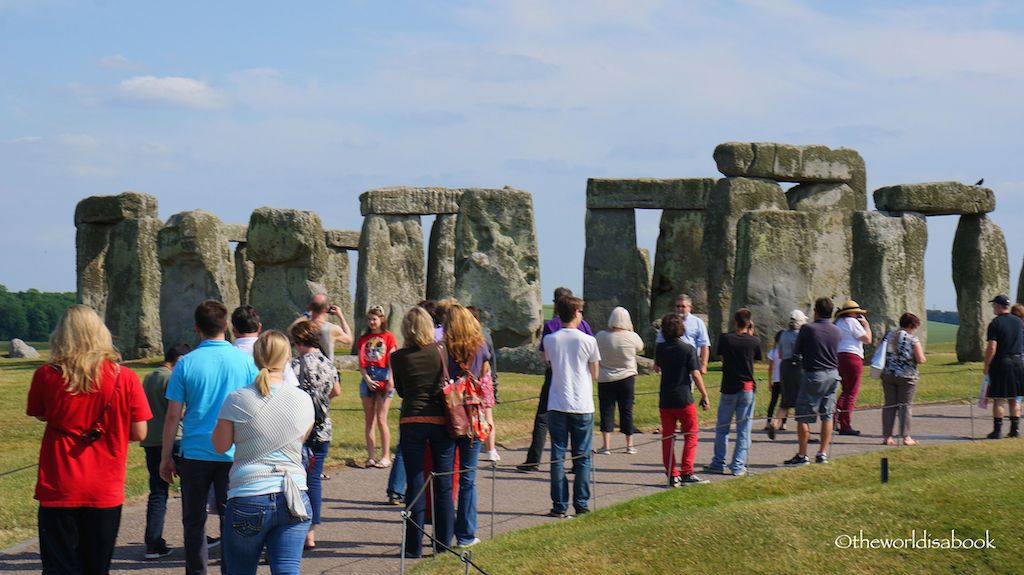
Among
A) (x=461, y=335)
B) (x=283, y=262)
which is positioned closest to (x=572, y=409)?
(x=461, y=335)

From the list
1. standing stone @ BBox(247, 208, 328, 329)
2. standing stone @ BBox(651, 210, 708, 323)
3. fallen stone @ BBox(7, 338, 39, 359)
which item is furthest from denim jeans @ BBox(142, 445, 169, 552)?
fallen stone @ BBox(7, 338, 39, 359)

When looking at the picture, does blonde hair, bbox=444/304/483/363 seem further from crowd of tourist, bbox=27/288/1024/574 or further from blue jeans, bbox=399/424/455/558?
blue jeans, bbox=399/424/455/558

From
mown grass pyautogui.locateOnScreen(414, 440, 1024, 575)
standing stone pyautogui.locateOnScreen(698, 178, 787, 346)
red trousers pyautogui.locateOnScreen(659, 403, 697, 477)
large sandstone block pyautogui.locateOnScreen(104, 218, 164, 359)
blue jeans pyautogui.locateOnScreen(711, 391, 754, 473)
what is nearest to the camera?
mown grass pyautogui.locateOnScreen(414, 440, 1024, 575)

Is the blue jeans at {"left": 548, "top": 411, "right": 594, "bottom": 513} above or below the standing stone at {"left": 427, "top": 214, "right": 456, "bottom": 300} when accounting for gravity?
below

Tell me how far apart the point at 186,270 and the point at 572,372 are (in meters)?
17.6

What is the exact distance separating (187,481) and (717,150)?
19.5m

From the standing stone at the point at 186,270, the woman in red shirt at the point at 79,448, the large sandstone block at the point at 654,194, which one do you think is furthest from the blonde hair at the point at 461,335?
the large sandstone block at the point at 654,194

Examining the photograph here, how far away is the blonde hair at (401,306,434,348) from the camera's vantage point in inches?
355

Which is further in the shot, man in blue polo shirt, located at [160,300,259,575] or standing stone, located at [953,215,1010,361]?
standing stone, located at [953,215,1010,361]

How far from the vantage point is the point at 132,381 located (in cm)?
715

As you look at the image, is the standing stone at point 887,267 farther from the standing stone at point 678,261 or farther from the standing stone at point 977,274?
the standing stone at point 678,261

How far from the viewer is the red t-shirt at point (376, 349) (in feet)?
39.7

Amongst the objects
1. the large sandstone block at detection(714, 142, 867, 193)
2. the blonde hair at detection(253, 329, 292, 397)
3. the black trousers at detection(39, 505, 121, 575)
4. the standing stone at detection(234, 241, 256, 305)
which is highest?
the large sandstone block at detection(714, 142, 867, 193)

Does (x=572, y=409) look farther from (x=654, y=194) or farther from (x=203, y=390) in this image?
(x=654, y=194)
